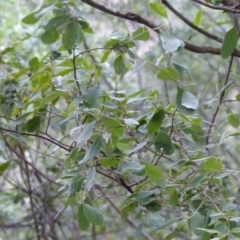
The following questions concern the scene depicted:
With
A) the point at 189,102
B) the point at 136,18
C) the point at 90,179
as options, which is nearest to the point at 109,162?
the point at 90,179

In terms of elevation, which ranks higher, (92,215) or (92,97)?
(92,97)

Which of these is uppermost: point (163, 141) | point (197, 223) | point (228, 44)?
point (228, 44)

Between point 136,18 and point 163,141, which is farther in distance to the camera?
point 136,18

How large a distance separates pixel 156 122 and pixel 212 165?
12 cm

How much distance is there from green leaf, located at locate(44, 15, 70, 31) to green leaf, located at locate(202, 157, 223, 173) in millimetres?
317

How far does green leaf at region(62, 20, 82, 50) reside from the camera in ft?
2.71

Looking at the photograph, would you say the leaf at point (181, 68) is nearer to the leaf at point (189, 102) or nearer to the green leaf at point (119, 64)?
the leaf at point (189, 102)

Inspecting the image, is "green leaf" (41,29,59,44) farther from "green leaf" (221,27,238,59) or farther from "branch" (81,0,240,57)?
"green leaf" (221,27,238,59)

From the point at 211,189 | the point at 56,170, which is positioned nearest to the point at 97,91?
the point at 211,189

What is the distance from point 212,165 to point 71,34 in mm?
313

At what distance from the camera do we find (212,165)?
0.83 metres

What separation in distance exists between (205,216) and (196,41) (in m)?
1.81

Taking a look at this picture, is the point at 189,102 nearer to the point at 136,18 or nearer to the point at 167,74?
the point at 167,74

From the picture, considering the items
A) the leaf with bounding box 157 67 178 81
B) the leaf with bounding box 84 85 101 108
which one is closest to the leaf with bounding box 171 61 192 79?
the leaf with bounding box 157 67 178 81
